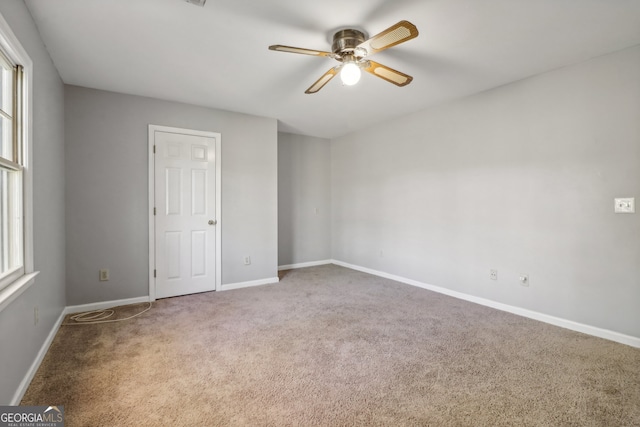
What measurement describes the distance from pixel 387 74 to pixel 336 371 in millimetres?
2337

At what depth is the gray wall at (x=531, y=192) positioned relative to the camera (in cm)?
252

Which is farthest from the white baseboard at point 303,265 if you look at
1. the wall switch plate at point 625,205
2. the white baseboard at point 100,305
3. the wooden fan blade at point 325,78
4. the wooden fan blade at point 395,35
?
the wall switch plate at point 625,205

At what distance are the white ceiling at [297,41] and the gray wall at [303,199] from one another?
1948 mm

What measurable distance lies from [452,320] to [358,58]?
258 cm

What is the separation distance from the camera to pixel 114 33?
7.48 ft

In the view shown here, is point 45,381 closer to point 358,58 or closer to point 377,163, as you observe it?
point 358,58

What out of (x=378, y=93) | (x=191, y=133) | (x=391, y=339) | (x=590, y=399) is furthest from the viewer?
(x=191, y=133)

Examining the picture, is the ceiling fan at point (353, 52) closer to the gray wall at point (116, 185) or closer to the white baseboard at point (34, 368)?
the gray wall at point (116, 185)

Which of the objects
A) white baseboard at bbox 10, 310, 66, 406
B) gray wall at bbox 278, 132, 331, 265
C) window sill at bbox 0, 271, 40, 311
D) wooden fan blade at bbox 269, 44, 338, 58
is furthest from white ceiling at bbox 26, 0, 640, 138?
white baseboard at bbox 10, 310, 66, 406

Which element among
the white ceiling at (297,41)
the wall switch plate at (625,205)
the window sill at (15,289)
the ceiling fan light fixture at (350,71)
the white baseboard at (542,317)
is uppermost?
the white ceiling at (297,41)

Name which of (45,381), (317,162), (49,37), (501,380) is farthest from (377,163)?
(45,381)

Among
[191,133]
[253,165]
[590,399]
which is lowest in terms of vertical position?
[590,399]

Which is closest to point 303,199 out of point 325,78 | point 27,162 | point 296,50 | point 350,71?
point 325,78

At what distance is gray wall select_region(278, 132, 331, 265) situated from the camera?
5.40 metres
